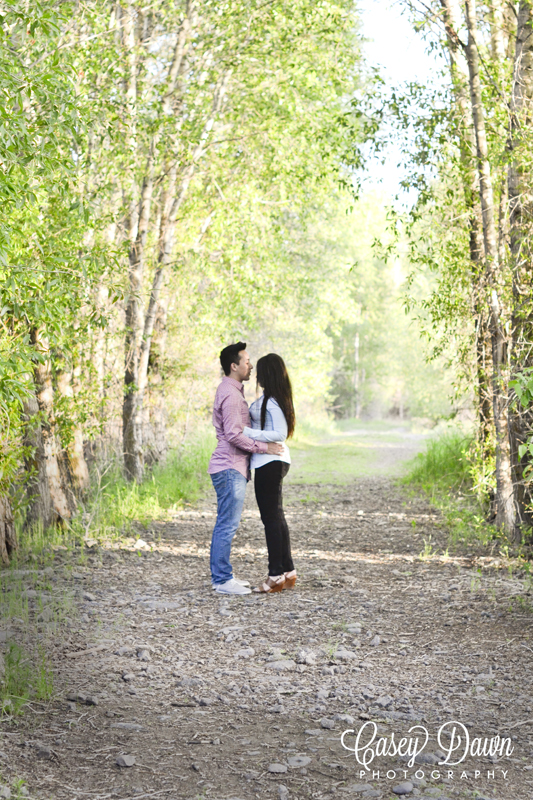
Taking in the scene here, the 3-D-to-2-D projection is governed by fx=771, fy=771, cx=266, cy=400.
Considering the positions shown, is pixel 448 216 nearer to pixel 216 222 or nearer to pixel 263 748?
pixel 216 222

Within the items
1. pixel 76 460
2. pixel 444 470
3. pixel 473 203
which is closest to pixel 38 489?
pixel 76 460

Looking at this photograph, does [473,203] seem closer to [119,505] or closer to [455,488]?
[455,488]

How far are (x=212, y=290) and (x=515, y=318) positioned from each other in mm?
8591

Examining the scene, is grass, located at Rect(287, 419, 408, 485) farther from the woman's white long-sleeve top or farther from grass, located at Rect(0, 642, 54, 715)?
grass, located at Rect(0, 642, 54, 715)

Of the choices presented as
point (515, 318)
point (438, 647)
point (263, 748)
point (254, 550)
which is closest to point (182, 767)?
point (263, 748)

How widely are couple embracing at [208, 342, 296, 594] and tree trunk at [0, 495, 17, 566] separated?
2.35 metres

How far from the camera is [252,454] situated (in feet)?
23.8

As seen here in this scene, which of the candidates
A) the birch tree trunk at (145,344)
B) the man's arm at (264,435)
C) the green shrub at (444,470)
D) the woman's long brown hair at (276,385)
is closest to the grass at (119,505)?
the birch tree trunk at (145,344)

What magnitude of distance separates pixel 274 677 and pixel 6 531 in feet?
13.5

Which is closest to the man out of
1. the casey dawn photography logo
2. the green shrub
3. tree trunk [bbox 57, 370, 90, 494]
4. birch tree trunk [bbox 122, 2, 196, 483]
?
the casey dawn photography logo

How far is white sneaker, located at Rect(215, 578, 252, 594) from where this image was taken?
23.7 ft

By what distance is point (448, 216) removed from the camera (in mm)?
9523

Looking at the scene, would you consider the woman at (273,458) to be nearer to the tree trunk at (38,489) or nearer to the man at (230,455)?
the man at (230,455)

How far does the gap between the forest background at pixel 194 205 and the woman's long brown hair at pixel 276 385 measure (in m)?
1.55
